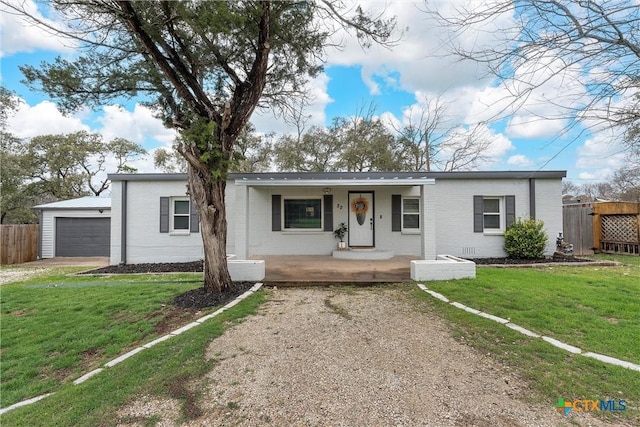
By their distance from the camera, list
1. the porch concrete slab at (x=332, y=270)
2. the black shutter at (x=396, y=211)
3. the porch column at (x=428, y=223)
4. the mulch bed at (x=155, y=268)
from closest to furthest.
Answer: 1. the porch concrete slab at (x=332, y=270)
2. the porch column at (x=428, y=223)
3. the mulch bed at (x=155, y=268)
4. the black shutter at (x=396, y=211)

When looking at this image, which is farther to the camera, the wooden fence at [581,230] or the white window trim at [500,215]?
the wooden fence at [581,230]

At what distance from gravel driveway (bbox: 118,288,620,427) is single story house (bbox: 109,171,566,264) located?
5875 millimetres

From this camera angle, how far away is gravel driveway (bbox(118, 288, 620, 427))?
7.37 feet

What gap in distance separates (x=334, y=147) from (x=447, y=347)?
57.3 ft

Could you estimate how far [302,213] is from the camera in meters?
10.6

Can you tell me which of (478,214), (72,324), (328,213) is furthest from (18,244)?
(478,214)

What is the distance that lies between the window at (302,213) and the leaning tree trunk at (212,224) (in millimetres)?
4811

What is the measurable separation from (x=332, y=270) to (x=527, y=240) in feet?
20.7

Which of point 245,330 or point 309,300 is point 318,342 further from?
point 309,300

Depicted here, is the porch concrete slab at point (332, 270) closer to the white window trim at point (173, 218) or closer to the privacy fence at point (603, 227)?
the white window trim at point (173, 218)

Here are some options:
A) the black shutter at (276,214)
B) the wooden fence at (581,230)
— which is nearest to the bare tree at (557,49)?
the black shutter at (276,214)

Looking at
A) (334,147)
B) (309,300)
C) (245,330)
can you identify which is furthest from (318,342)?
(334,147)

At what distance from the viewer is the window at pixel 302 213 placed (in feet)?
34.6

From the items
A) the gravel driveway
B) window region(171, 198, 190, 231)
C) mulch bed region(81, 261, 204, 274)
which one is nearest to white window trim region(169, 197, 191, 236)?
window region(171, 198, 190, 231)
